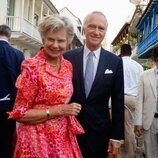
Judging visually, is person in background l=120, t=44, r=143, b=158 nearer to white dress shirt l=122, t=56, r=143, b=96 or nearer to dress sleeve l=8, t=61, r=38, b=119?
white dress shirt l=122, t=56, r=143, b=96

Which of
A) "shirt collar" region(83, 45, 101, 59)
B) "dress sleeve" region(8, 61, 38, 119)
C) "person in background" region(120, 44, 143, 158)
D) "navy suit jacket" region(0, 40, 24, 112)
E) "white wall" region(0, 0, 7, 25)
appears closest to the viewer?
"dress sleeve" region(8, 61, 38, 119)

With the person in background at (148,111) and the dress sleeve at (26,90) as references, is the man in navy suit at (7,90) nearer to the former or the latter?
the dress sleeve at (26,90)

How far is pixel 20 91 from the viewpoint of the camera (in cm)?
311

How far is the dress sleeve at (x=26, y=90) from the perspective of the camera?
122 inches

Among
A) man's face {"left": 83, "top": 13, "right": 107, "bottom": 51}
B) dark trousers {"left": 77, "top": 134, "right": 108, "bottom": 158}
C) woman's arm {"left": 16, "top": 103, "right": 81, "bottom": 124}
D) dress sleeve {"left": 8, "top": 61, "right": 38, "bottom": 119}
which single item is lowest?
dark trousers {"left": 77, "top": 134, "right": 108, "bottom": 158}

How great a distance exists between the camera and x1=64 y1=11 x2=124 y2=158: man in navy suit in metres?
3.83

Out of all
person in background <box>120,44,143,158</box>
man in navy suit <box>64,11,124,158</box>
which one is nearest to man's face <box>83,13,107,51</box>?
man in navy suit <box>64,11,124,158</box>

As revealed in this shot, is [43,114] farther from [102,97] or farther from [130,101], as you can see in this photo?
[130,101]

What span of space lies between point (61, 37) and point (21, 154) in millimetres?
966

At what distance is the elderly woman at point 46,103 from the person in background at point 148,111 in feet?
9.29

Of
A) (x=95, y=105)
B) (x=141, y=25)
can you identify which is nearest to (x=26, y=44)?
(x=141, y=25)

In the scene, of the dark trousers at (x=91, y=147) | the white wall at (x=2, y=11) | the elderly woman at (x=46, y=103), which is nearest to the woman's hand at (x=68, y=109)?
the elderly woman at (x=46, y=103)

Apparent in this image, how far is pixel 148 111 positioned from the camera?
19.6 feet

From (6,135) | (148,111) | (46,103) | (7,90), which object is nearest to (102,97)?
(46,103)
